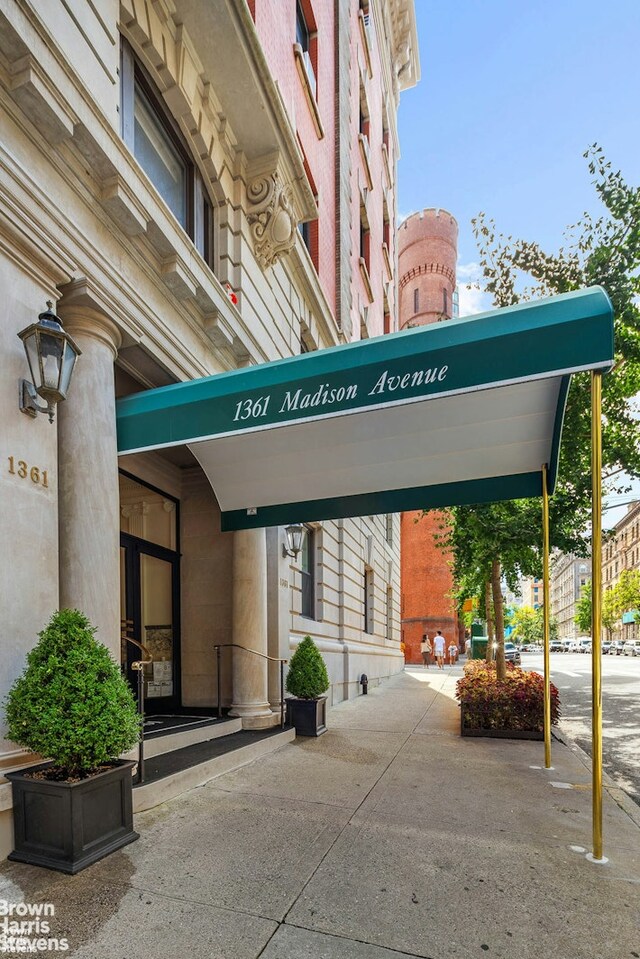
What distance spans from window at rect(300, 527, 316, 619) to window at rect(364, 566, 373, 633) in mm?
6823

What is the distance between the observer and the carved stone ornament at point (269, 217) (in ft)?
30.7

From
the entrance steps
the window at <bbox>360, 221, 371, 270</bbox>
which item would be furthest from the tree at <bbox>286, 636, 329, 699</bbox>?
the window at <bbox>360, 221, 371, 270</bbox>

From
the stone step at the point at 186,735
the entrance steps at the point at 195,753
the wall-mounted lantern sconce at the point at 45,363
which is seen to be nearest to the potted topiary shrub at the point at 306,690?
the entrance steps at the point at 195,753

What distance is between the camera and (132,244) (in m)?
6.01

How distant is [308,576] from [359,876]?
963cm

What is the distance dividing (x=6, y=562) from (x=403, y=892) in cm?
353

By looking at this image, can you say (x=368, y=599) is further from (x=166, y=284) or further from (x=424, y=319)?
(x=424, y=319)

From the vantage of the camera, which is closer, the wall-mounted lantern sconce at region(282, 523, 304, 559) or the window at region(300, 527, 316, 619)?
the wall-mounted lantern sconce at region(282, 523, 304, 559)

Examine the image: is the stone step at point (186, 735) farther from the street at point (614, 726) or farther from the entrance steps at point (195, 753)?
the street at point (614, 726)

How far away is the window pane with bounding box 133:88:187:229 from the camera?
717 cm

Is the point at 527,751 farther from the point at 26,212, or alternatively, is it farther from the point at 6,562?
the point at 26,212

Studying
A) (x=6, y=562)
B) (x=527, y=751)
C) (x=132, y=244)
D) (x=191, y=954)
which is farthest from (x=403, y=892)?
(x=132, y=244)

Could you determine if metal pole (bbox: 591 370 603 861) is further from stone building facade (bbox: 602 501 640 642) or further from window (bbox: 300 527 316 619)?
stone building facade (bbox: 602 501 640 642)

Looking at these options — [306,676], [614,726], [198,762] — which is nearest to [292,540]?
[306,676]
